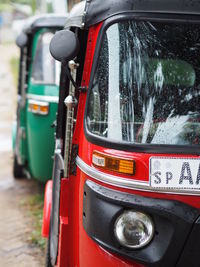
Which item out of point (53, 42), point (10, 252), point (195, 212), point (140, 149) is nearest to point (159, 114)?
point (140, 149)

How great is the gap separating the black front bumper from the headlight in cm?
3

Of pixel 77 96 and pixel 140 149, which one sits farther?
pixel 77 96

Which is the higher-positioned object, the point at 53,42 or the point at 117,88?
the point at 53,42

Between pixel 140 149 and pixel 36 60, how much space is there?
3883mm

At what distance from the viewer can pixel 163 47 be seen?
2678 millimetres

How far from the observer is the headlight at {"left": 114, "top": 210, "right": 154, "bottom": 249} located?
242cm

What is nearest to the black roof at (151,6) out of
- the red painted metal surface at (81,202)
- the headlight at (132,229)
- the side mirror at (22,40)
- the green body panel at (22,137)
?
the red painted metal surface at (81,202)

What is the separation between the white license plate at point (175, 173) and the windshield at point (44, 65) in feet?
11.8

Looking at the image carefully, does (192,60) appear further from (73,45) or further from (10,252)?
(10,252)

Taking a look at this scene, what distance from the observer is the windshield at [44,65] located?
231 inches

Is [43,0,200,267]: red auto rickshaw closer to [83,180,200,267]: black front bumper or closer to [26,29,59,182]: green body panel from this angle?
[83,180,200,267]: black front bumper

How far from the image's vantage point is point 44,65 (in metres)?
5.94

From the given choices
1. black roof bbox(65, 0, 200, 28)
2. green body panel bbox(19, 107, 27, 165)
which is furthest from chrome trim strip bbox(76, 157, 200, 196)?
green body panel bbox(19, 107, 27, 165)

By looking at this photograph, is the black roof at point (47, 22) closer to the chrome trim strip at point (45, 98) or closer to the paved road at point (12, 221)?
the chrome trim strip at point (45, 98)
